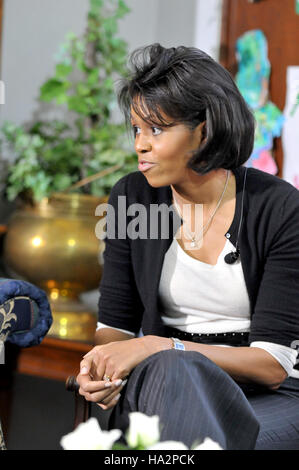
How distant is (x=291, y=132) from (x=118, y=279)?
1.36 m

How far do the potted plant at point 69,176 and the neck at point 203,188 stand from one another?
1025mm

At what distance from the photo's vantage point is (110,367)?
1209mm

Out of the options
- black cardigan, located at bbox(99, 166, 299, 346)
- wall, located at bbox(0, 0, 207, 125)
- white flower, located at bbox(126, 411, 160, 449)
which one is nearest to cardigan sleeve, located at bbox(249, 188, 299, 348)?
black cardigan, located at bbox(99, 166, 299, 346)

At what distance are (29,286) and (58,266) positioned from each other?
0.93 metres

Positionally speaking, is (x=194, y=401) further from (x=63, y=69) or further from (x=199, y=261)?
(x=63, y=69)

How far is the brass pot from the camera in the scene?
2.47 meters

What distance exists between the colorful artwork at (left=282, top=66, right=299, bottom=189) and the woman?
1176 millimetres

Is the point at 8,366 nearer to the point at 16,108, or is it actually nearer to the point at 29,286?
the point at 16,108

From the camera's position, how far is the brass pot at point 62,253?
8.10ft

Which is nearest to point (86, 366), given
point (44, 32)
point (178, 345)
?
point (178, 345)

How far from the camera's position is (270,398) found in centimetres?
138

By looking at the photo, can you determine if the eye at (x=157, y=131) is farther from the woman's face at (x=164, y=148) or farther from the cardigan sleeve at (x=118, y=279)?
the cardigan sleeve at (x=118, y=279)

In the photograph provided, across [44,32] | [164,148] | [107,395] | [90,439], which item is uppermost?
[44,32]

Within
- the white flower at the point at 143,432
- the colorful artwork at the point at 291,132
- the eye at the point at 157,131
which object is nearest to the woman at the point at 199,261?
the eye at the point at 157,131
